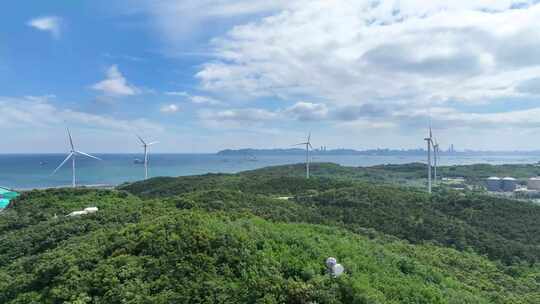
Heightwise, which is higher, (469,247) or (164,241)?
(164,241)

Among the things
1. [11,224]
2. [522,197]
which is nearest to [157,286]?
[11,224]

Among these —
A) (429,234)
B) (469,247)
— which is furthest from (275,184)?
(469,247)

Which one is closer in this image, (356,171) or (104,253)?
(104,253)

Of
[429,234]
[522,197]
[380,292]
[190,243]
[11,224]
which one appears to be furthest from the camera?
[522,197]

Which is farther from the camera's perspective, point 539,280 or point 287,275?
point 539,280

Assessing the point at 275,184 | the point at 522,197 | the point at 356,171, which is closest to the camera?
the point at 275,184

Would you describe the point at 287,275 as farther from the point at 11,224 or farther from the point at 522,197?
the point at 522,197

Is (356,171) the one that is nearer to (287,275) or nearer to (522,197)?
(522,197)

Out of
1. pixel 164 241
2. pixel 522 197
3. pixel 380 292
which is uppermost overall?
pixel 164 241

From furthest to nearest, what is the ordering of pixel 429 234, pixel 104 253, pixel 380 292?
1. pixel 429 234
2. pixel 104 253
3. pixel 380 292
